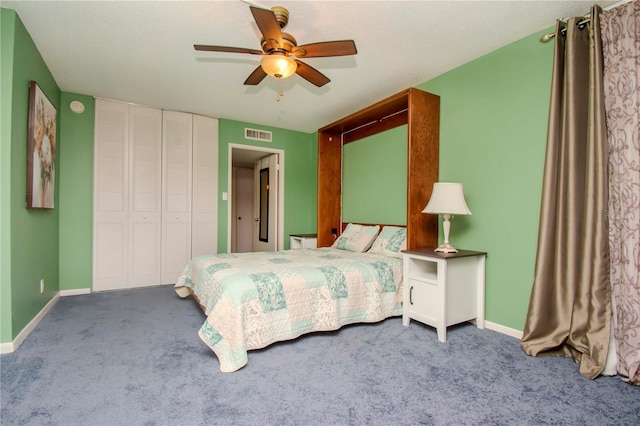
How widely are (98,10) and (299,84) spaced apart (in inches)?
72.0

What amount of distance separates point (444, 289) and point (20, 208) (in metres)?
3.36

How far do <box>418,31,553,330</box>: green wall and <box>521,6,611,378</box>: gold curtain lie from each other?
0.66 feet

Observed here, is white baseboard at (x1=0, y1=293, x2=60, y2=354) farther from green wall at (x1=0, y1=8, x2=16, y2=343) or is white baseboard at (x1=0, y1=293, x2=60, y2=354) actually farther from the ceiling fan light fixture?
the ceiling fan light fixture

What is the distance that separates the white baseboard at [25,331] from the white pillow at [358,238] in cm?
303

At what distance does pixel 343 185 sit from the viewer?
184 inches

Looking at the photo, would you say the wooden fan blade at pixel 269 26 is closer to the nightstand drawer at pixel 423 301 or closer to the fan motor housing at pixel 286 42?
the fan motor housing at pixel 286 42

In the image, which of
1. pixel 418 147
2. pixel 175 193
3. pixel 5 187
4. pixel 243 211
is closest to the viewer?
pixel 5 187

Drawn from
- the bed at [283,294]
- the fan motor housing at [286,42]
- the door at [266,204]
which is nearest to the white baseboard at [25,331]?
the bed at [283,294]

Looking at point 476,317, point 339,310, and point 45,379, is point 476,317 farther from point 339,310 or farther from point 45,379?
point 45,379

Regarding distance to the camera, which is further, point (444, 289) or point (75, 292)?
point (75, 292)

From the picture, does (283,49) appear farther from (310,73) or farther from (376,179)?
(376,179)

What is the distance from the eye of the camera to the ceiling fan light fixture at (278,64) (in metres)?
2.08

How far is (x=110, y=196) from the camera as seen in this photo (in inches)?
157

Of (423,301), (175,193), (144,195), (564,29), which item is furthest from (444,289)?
(144,195)
